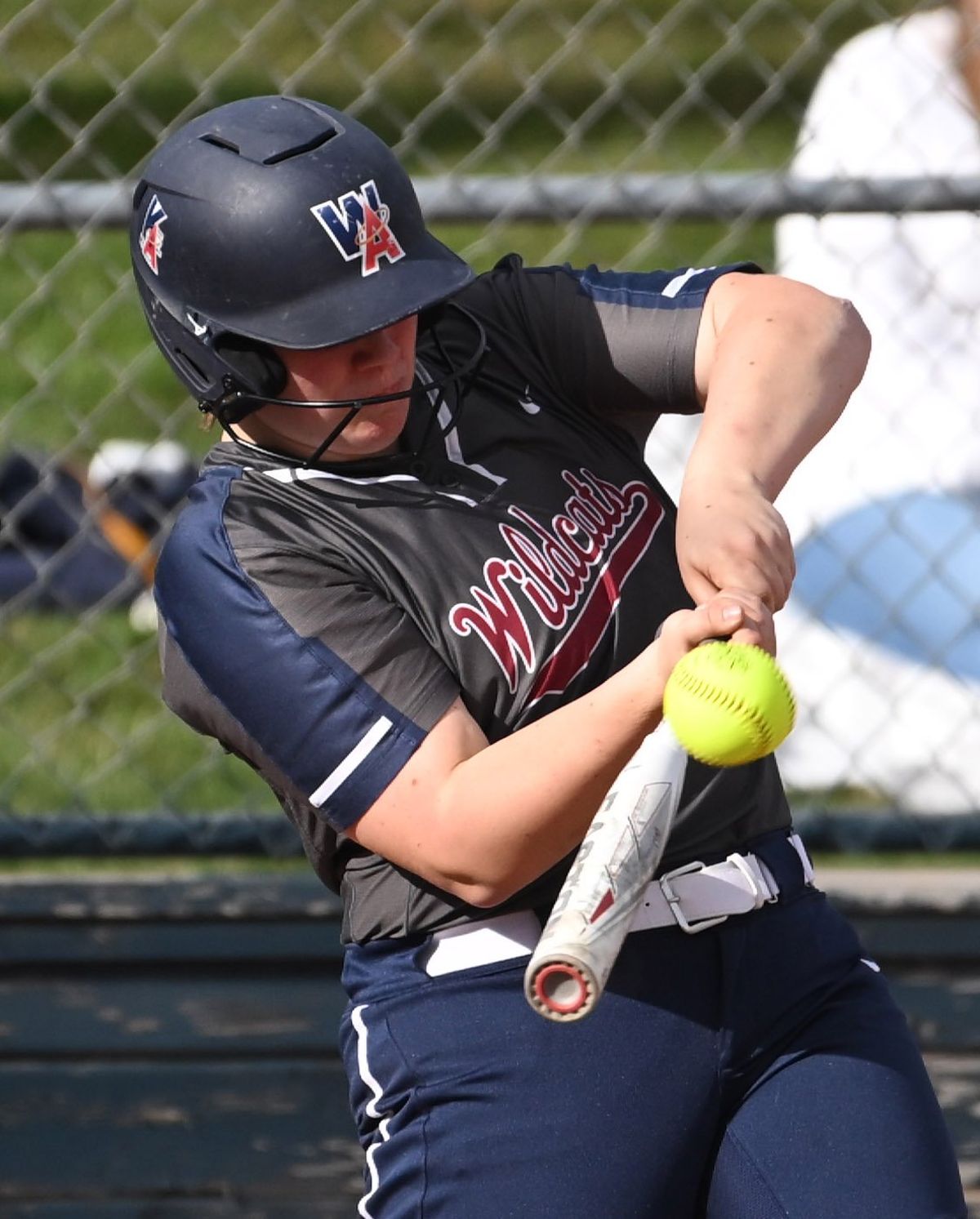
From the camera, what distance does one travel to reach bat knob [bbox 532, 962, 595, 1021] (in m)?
1.49

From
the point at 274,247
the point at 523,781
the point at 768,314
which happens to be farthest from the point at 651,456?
the point at 523,781

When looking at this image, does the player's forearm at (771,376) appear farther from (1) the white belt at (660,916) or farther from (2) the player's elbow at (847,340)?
(1) the white belt at (660,916)

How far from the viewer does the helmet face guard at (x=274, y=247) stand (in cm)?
184

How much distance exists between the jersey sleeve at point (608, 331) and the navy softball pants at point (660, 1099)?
0.60 metres

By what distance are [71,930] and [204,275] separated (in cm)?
170

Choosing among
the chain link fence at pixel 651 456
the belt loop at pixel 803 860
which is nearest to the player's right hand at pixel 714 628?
the belt loop at pixel 803 860

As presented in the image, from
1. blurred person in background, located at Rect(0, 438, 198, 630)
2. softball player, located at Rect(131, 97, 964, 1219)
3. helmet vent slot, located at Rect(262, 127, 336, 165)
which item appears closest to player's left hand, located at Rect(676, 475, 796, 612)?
softball player, located at Rect(131, 97, 964, 1219)

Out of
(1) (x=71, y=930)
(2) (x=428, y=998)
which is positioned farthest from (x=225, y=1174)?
(2) (x=428, y=998)

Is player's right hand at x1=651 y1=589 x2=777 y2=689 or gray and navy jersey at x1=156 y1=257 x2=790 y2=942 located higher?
player's right hand at x1=651 y1=589 x2=777 y2=689

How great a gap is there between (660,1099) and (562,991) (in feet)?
1.47

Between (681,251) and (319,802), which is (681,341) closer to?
(319,802)

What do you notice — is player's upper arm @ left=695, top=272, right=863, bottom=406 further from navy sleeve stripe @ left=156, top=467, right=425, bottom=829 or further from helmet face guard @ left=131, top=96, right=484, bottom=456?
navy sleeve stripe @ left=156, top=467, right=425, bottom=829

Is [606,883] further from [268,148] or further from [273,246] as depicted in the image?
[268,148]

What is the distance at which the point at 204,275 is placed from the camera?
188 cm
